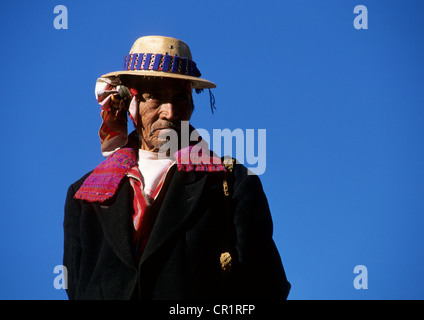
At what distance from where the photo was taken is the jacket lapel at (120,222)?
6.31 m

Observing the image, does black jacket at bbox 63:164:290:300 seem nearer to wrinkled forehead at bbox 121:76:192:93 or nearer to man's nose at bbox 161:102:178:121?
man's nose at bbox 161:102:178:121

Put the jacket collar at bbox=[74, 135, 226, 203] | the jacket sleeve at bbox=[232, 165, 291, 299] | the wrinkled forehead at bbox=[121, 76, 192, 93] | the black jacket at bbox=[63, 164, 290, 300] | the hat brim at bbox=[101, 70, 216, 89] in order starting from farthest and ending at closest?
the wrinkled forehead at bbox=[121, 76, 192, 93] < the hat brim at bbox=[101, 70, 216, 89] < the jacket collar at bbox=[74, 135, 226, 203] < the jacket sleeve at bbox=[232, 165, 291, 299] < the black jacket at bbox=[63, 164, 290, 300]

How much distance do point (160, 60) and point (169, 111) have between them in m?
0.50

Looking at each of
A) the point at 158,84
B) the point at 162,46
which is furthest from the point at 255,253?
the point at 162,46

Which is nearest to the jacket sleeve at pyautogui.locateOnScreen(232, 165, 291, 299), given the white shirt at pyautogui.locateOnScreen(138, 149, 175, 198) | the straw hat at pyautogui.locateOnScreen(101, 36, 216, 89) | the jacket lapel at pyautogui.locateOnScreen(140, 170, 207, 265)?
the jacket lapel at pyautogui.locateOnScreen(140, 170, 207, 265)

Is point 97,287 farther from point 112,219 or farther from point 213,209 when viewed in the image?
point 213,209

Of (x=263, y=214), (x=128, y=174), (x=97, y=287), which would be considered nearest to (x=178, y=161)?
(x=128, y=174)

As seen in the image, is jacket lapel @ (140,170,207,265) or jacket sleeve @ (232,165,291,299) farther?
jacket sleeve @ (232,165,291,299)

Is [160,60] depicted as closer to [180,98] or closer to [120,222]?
[180,98]

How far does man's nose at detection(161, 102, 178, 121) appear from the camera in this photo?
22.4 ft

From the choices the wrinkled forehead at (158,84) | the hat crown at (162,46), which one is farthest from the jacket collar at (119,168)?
the hat crown at (162,46)

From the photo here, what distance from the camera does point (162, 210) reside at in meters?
6.47

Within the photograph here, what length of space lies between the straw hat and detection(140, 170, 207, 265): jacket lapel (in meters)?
0.95
